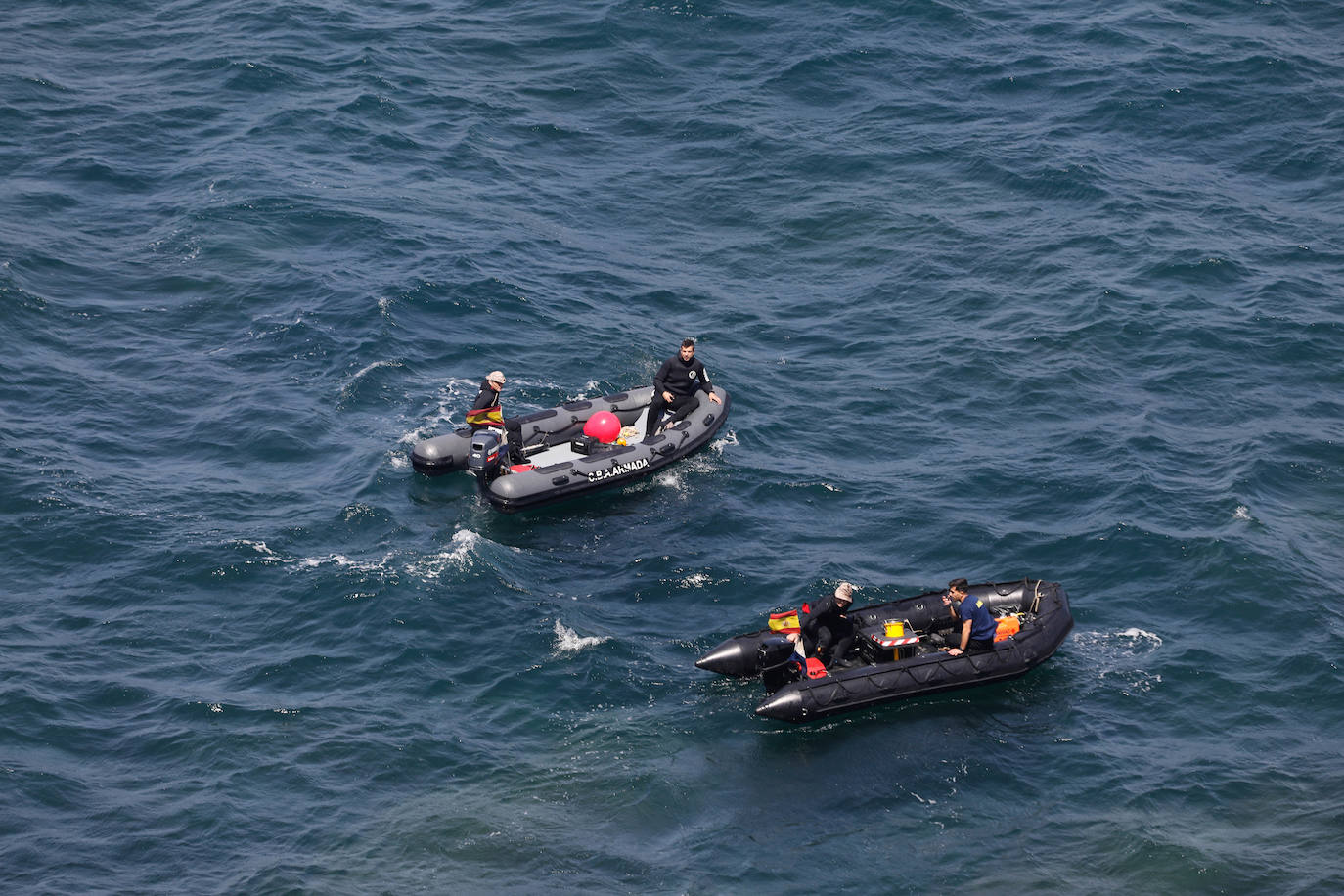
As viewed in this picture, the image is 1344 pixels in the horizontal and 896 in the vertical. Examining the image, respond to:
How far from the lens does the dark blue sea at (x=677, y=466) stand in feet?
68.0

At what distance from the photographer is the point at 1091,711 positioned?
2303 cm

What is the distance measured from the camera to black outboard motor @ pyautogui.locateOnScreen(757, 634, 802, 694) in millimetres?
22438

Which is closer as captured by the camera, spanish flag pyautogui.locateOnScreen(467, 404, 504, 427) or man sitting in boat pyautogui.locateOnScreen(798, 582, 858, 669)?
man sitting in boat pyautogui.locateOnScreen(798, 582, 858, 669)

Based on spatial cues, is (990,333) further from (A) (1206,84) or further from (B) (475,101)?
(B) (475,101)

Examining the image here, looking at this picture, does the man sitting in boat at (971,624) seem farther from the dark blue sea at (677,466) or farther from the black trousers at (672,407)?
the black trousers at (672,407)

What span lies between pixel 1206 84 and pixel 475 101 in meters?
21.3

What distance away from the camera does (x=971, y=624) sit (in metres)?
23.0

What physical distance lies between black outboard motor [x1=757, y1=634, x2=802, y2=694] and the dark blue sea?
0.79 meters

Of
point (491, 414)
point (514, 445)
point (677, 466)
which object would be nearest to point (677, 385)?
point (677, 466)

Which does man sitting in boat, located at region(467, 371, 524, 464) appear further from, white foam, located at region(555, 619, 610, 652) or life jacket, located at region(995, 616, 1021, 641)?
life jacket, located at region(995, 616, 1021, 641)

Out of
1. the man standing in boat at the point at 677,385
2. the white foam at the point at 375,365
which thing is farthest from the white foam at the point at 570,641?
the white foam at the point at 375,365

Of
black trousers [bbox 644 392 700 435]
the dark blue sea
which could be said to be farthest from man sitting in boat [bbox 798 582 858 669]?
black trousers [bbox 644 392 700 435]

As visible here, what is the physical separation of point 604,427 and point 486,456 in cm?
261

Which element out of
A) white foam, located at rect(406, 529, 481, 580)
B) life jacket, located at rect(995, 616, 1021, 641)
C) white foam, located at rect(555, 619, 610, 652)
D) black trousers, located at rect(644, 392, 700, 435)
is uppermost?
black trousers, located at rect(644, 392, 700, 435)
